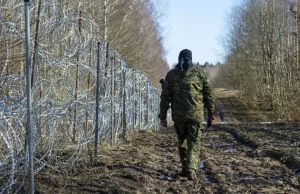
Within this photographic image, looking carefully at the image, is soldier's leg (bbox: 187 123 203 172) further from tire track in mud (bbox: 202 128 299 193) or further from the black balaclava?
the black balaclava

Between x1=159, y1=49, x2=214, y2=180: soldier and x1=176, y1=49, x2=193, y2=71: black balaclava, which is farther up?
x1=176, y1=49, x2=193, y2=71: black balaclava

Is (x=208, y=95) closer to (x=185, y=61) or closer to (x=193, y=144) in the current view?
(x=185, y=61)

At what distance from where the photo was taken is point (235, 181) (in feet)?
19.5

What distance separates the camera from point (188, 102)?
628cm

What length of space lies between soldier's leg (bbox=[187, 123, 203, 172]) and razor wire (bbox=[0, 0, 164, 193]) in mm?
1440

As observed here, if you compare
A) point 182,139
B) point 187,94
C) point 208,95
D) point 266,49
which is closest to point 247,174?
point 182,139

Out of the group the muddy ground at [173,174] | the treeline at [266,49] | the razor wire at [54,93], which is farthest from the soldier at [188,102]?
the treeline at [266,49]

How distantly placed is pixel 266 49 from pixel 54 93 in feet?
105

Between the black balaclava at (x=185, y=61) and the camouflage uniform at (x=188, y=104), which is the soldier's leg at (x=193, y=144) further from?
the black balaclava at (x=185, y=61)

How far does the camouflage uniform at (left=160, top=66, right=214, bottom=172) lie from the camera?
623cm

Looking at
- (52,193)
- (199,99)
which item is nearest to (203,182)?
(199,99)

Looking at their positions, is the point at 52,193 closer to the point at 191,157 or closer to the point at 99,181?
the point at 99,181

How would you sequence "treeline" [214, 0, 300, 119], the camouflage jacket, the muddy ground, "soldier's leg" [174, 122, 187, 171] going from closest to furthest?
1. the muddy ground
2. the camouflage jacket
3. "soldier's leg" [174, 122, 187, 171]
4. "treeline" [214, 0, 300, 119]

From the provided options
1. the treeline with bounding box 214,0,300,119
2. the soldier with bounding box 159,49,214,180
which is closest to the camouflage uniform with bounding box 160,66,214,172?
the soldier with bounding box 159,49,214,180
